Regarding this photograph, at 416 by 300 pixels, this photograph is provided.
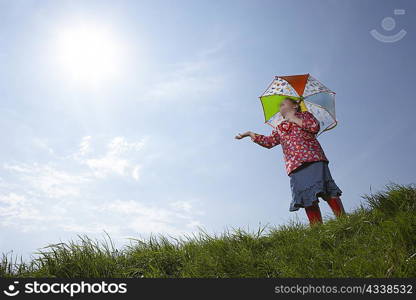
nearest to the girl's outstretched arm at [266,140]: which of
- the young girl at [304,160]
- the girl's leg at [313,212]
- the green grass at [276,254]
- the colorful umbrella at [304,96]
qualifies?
the young girl at [304,160]

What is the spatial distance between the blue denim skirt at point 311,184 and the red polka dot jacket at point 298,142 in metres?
0.10

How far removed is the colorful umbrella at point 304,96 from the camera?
678cm

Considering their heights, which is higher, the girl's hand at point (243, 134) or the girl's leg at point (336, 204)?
the girl's hand at point (243, 134)

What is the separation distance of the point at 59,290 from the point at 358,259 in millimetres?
2307

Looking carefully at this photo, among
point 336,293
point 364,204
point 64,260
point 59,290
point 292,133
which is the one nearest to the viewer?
point 336,293

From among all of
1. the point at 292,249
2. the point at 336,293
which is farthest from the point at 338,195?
the point at 336,293

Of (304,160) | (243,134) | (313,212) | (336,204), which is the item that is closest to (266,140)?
(243,134)

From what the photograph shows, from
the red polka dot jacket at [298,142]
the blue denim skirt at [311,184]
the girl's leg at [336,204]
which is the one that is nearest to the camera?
the girl's leg at [336,204]

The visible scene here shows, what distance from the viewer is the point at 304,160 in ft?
19.9

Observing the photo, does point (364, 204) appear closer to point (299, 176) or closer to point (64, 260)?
point (299, 176)

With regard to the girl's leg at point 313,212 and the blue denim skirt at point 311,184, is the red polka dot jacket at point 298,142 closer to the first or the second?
the blue denim skirt at point 311,184

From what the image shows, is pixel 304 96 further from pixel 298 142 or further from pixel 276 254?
pixel 276 254

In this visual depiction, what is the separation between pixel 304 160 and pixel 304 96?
4.19ft

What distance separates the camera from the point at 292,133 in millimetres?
6336
